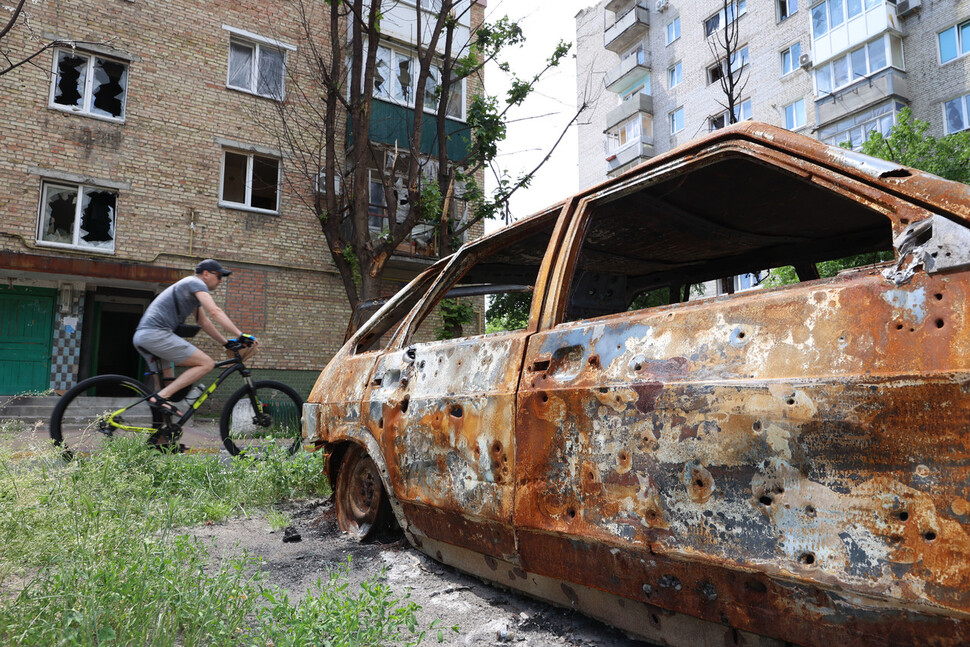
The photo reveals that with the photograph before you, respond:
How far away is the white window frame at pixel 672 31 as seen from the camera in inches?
1121

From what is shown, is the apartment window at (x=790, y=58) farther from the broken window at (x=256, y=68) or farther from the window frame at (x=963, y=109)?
the broken window at (x=256, y=68)

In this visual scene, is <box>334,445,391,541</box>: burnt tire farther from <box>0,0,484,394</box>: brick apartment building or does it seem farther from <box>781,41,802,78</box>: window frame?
<box>781,41,802,78</box>: window frame

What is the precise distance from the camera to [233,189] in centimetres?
1424

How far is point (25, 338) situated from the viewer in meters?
12.4

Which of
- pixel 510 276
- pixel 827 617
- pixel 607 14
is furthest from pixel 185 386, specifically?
pixel 607 14

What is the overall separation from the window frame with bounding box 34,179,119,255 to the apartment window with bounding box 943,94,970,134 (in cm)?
2327

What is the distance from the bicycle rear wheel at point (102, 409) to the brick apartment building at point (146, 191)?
769 cm

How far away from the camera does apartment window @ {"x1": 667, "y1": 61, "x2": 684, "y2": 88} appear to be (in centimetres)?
2830

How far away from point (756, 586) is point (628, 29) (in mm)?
33137

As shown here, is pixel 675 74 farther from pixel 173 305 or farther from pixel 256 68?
pixel 173 305

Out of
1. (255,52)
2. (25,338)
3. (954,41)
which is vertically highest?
(954,41)

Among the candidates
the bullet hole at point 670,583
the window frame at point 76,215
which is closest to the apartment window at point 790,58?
the window frame at point 76,215

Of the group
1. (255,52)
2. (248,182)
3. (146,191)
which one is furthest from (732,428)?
(255,52)

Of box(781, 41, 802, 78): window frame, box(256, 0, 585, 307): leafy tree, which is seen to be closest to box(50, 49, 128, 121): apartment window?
box(256, 0, 585, 307): leafy tree
